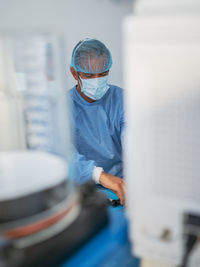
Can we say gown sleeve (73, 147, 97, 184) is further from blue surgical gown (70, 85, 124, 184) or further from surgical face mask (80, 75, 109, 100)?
surgical face mask (80, 75, 109, 100)

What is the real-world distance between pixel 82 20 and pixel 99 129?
30.3 inches

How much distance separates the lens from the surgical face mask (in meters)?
1.62

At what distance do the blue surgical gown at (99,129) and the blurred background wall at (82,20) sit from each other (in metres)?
0.33

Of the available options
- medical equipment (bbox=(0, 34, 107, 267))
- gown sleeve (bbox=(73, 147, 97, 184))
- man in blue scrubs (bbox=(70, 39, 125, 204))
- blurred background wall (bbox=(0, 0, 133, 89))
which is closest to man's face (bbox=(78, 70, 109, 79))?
man in blue scrubs (bbox=(70, 39, 125, 204))

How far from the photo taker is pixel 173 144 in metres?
0.47

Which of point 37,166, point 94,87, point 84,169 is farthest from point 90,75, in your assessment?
point 37,166

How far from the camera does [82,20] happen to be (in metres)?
2.02

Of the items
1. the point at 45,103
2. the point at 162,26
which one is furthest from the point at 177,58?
the point at 45,103

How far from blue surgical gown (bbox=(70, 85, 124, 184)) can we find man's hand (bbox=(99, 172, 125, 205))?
0.48ft

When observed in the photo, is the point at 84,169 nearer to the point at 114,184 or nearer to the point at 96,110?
the point at 114,184

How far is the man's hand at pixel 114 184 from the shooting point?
1.48 meters

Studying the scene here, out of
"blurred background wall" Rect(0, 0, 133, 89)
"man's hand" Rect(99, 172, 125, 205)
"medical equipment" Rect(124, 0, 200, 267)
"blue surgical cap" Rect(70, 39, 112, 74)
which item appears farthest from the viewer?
"blurred background wall" Rect(0, 0, 133, 89)

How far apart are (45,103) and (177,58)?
0.98 ft

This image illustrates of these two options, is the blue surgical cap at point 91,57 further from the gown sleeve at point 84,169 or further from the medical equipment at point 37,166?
the medical equipment at point 37,166
